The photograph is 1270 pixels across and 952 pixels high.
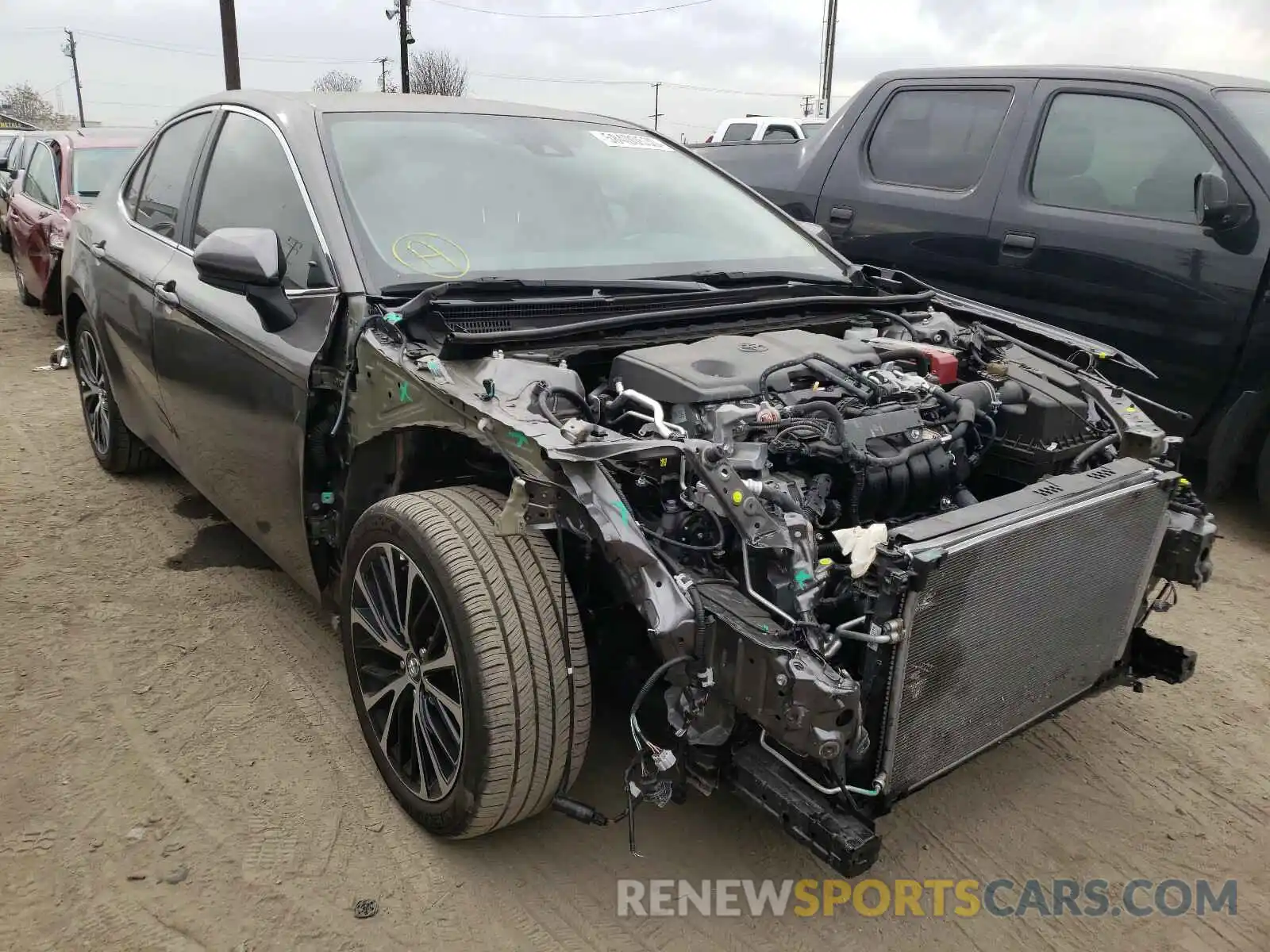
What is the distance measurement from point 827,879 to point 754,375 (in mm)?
1292

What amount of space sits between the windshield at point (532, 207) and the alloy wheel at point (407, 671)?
0.85m

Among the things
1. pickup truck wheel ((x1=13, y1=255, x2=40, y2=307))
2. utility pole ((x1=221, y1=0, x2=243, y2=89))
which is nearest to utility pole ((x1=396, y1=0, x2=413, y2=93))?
utility pole ((x1=221, y1=0, x2=243, y2=89))

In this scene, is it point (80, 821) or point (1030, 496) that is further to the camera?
point (80, 821)

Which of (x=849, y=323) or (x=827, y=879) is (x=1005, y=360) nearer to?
(x=849, y=323)

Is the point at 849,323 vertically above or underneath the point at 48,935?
above

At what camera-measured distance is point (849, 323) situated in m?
3.27

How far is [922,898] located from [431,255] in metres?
2.16

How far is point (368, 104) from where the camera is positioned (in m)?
3.27

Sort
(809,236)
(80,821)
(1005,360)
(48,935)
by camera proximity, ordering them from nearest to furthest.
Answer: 1. (48,935)
2. (80,821)
3. (1005,360)
4. (809,236)

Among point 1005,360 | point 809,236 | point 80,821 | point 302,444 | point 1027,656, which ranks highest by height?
point 809,236

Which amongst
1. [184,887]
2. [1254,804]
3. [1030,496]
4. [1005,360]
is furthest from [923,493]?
[184,887]

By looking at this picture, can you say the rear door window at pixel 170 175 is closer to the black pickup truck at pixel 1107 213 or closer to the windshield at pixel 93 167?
the black pickup truck at pixel 1107 213

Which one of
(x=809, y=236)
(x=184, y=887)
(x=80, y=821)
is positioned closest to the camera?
(x=184, y=887)

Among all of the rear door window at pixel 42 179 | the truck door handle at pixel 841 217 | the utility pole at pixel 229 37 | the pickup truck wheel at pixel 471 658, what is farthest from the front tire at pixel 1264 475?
the utility pole at pixel 229 37
